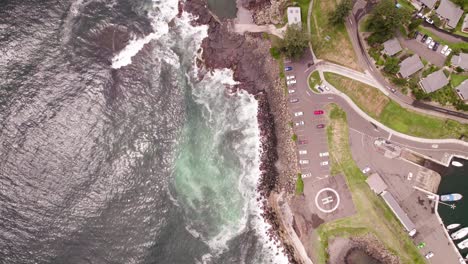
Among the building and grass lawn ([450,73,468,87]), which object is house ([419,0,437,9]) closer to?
grass lawn ([450,73,468,87])

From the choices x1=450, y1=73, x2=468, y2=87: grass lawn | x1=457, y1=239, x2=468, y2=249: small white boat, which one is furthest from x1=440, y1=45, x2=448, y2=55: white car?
x1=457, y1=239, x2=468, y2=249: small white boat

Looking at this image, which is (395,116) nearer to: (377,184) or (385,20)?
(377,184)

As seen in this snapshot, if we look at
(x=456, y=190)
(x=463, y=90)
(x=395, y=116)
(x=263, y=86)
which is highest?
(x=463, y=90)

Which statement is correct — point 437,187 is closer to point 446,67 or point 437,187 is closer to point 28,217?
point 446,67

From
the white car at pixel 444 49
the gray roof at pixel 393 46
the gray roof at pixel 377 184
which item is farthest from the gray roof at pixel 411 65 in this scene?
the gray roof at pixel 377 184

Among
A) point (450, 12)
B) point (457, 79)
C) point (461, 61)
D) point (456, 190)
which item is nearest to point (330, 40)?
point (450, 12)

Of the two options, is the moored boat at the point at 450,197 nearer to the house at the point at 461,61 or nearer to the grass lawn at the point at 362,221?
the grass lawn at the point at 362,221
